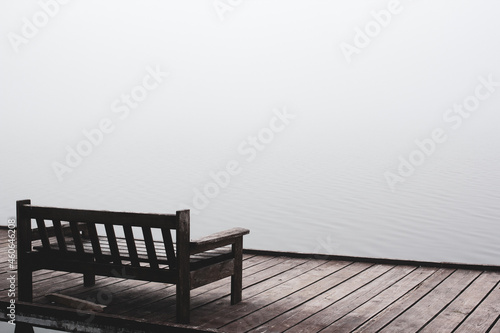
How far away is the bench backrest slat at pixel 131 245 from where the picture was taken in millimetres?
3680

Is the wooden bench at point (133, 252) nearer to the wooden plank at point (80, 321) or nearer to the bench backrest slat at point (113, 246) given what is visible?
the bench backrest slat at point (113, 246)

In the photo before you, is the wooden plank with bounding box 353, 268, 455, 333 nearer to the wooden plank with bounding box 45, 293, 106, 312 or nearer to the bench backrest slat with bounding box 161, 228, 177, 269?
the bench backrest slat with bounding box 161, 228, 177, 269

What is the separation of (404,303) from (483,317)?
475 mm

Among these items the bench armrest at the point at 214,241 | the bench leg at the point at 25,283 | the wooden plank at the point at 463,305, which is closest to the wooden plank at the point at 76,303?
the bench leg at the point at 25,283

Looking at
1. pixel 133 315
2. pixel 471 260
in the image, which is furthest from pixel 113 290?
pixel 471 260

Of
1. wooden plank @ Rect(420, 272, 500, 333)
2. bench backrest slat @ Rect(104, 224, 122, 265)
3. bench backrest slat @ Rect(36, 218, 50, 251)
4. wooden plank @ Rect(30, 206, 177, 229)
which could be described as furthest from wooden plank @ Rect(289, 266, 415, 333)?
bench backrest slat @ Rect(36, 218, 50, 251)

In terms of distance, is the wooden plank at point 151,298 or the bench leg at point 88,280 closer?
the wooden plank at point 151,298

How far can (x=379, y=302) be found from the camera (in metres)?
4.15

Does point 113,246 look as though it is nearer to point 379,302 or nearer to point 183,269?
point 183,269

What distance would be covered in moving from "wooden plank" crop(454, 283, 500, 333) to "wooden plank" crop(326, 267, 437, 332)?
0.48m

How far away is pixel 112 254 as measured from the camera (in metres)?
3.80

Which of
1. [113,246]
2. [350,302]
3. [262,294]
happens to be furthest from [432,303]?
[113,246]

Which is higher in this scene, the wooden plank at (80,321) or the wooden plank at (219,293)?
the wooden plank at (80,321)

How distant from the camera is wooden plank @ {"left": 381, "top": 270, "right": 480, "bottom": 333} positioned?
3.65 meters
